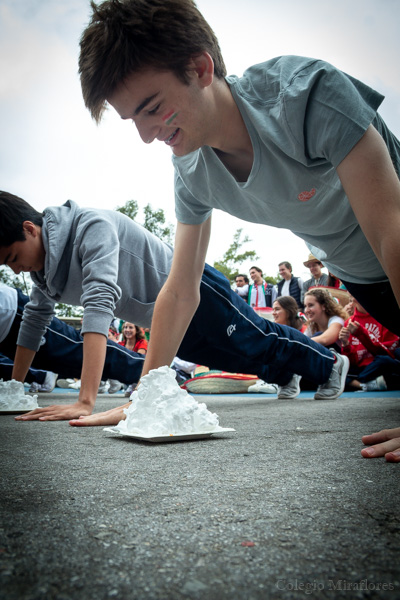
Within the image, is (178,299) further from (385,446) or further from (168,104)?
(385,446)

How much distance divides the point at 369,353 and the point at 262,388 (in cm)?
142

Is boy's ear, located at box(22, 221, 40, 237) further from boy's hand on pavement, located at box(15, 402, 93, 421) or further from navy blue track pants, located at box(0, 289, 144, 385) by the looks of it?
navy blue track pants, located at box(0, 289, 144, 385)

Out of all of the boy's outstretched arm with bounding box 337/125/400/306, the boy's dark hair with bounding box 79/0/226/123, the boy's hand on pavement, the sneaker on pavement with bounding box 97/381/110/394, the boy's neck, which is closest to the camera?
the boy's outstretched arm with bounding box 337/125/400/306

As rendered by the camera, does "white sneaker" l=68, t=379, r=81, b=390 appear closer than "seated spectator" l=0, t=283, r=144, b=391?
No

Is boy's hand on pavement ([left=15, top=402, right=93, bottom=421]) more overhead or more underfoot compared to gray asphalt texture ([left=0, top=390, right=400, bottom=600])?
→ more underfoot

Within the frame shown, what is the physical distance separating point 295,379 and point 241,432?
2.45 m

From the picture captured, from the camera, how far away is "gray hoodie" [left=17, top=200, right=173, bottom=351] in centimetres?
224

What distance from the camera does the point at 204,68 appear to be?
1.31m

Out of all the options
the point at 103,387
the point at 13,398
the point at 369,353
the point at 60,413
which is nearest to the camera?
the point at 60,413

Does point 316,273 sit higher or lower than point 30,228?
higher

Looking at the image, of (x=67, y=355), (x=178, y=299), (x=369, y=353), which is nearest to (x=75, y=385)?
(x=67, y=355)

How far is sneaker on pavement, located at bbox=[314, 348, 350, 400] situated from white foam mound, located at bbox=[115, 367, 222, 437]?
242cm

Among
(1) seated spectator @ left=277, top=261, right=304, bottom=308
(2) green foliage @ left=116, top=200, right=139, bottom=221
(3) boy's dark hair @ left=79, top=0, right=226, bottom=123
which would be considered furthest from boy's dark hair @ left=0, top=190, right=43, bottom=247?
(2) green foliage @ left=116, top=200, right=139, bottom=221

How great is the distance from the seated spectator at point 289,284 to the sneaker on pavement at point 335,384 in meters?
3.78
